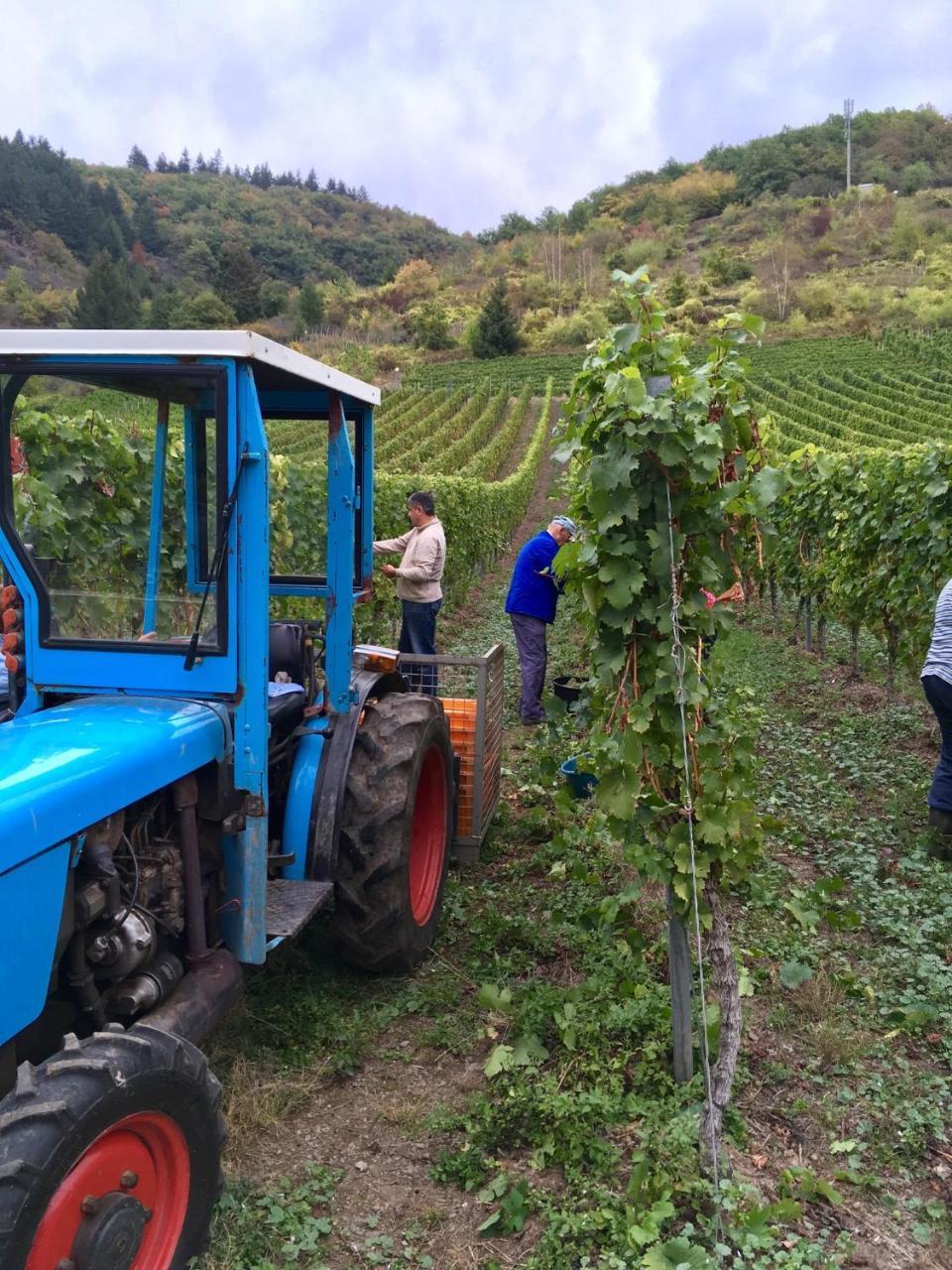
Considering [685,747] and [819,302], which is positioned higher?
[819,302]

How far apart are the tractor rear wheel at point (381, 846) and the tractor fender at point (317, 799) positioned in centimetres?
8

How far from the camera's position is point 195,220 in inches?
3789

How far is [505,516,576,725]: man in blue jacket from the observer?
7160 millimetres

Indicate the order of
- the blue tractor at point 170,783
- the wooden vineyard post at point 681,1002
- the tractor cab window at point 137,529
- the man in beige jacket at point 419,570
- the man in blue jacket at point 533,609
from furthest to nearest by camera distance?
1. the man in blue jacket at point 533,609
2. the man in beige jacket at point 419,570
3. the wooden vineyard post at point 681,1002
4. the tractor cab window at point 137,529
5. the blue tractor at point 170,783

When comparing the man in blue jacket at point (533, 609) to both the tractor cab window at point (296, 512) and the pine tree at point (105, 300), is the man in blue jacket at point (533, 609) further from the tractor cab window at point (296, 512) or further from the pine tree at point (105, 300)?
the pine tree at point (105, 300)

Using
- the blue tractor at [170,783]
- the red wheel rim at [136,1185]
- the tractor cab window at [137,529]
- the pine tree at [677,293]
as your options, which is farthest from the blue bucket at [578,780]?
the pine tree at [677,293]

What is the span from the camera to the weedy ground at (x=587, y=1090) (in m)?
2.43

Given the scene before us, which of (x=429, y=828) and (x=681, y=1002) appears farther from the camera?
(x=429, y=828)

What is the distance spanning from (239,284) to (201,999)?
82769 mm

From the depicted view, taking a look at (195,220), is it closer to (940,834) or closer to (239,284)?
(239,284)

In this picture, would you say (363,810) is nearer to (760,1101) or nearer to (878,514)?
(760,1101)

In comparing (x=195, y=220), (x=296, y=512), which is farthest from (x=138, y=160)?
(x=296, y=512)

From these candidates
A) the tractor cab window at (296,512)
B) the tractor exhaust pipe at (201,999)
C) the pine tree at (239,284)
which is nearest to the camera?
the tractor exhaust pipe at (201,999)

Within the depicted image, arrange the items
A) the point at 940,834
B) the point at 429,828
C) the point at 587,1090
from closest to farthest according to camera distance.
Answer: the point at 587,1090 < the point at 429,828 < the point at 940,834
